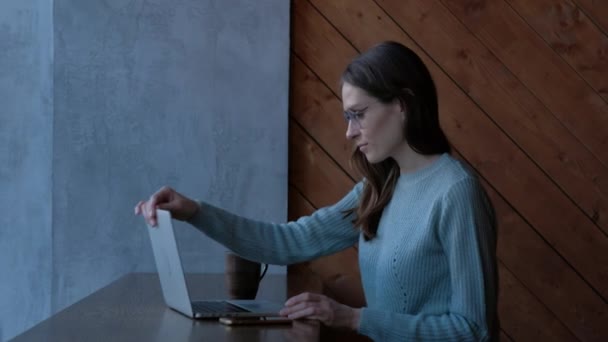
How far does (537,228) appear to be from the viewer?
3.02 meters

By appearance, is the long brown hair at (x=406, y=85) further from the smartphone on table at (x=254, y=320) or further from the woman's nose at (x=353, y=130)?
the smartphone on table at (x=254, y=320)

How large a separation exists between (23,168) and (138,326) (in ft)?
4.10

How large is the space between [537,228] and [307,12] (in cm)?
96

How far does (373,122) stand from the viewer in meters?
2.13

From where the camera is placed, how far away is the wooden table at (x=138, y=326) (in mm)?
1738

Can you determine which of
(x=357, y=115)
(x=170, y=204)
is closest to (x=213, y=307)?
(x=170, y=204)

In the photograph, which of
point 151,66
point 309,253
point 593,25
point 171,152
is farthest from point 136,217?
point 593,25

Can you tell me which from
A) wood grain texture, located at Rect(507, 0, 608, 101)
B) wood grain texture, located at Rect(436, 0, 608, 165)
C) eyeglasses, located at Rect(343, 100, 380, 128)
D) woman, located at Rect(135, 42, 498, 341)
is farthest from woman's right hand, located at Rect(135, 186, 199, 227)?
wood grain texture, located at Rect(507, 0, 608, 101)

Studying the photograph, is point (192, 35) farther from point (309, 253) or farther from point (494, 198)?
point (494, 198)

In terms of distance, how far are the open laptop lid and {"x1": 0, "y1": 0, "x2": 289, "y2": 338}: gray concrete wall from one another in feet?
2.69

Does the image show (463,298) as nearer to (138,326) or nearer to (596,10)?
(138,326)

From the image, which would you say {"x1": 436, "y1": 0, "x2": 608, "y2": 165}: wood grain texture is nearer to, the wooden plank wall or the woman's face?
the wooden plank wall

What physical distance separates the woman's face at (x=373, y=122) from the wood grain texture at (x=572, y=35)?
42.0 inches

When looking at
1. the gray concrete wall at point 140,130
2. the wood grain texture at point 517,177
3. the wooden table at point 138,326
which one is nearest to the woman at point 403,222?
the wooden table at point 138,326
